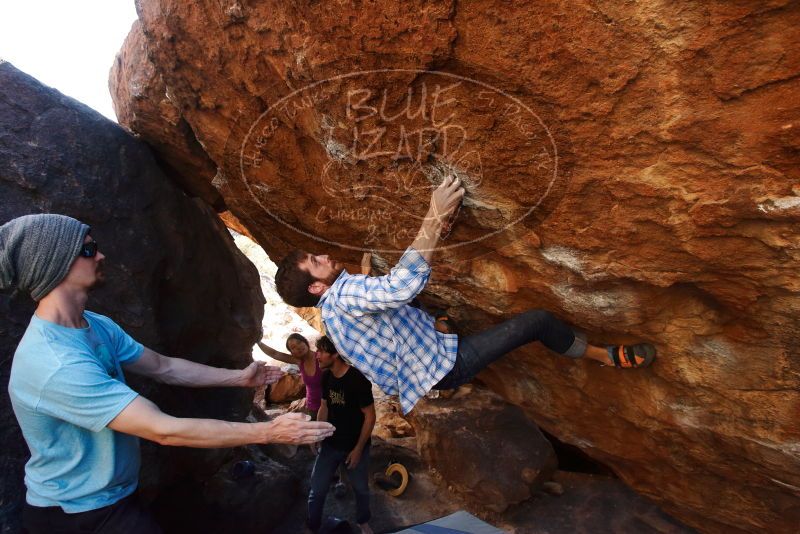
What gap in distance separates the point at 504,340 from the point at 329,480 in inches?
72.3

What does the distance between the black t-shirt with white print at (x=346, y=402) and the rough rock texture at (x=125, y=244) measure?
3.74 feet

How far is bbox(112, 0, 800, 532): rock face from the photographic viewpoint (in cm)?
189

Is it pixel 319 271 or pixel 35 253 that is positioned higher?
pixel 319 271

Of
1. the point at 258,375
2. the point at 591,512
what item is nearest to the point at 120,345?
the point at 258,375

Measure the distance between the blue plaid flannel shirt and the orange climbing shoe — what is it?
941mm

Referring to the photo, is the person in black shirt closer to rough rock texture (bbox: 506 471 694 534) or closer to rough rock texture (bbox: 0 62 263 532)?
rough rock texture (bbox: 0 62 263 532)

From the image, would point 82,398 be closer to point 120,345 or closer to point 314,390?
point 120,345

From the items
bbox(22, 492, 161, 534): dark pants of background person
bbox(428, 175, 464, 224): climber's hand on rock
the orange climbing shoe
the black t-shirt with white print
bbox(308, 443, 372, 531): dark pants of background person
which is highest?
bbox(428, 175, 464, 224): climber's hand on rock

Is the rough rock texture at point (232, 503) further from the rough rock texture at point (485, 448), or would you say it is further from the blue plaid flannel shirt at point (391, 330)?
the blue plaid flannel shirt at point (391, 330)

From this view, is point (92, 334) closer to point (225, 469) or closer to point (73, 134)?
point (73, 134)

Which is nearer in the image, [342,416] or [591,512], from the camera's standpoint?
[342,416]

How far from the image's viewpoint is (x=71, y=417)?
1.80 m

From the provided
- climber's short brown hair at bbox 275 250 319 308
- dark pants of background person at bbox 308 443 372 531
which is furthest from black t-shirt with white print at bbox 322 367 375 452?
climber's short brown hair at bbox 275 250 319 308

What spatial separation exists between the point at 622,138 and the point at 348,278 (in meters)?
1.39
